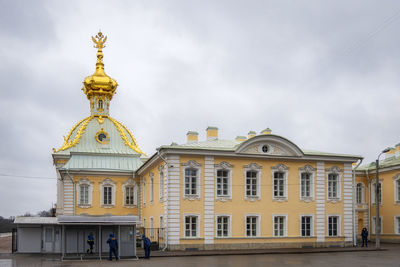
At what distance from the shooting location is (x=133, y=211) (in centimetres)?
4322

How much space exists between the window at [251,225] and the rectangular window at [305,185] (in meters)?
3.79

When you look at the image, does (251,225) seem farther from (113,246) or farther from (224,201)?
(113,246)

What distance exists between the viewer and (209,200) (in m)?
32.7

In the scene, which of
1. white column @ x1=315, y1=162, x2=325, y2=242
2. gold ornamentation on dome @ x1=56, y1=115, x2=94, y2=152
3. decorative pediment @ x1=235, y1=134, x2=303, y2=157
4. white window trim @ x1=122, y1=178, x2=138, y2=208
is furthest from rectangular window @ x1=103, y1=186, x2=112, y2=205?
white column @ x1=315, y1=162, x2=325, y2=242

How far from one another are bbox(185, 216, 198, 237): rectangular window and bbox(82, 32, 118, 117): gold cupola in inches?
817

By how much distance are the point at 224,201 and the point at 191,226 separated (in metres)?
2.65

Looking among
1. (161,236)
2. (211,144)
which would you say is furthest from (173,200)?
(211,144)

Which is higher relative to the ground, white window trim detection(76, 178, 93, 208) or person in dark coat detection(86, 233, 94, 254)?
white window trim detection(76, 178, 93, 208)

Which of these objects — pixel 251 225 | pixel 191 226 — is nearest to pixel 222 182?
pixel 251 225

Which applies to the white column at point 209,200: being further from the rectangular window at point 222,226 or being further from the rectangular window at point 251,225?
the rectangular window at point 251,225

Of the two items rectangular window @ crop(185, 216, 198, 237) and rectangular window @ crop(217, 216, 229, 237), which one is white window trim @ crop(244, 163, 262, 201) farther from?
rectangular window @ crop(185, 216, 198, 237)

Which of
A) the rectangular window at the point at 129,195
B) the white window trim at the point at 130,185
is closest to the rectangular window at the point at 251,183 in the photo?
the white window trim at the point at 130,185

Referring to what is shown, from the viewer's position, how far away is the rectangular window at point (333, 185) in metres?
36.0

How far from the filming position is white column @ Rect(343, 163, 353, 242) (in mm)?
35750
